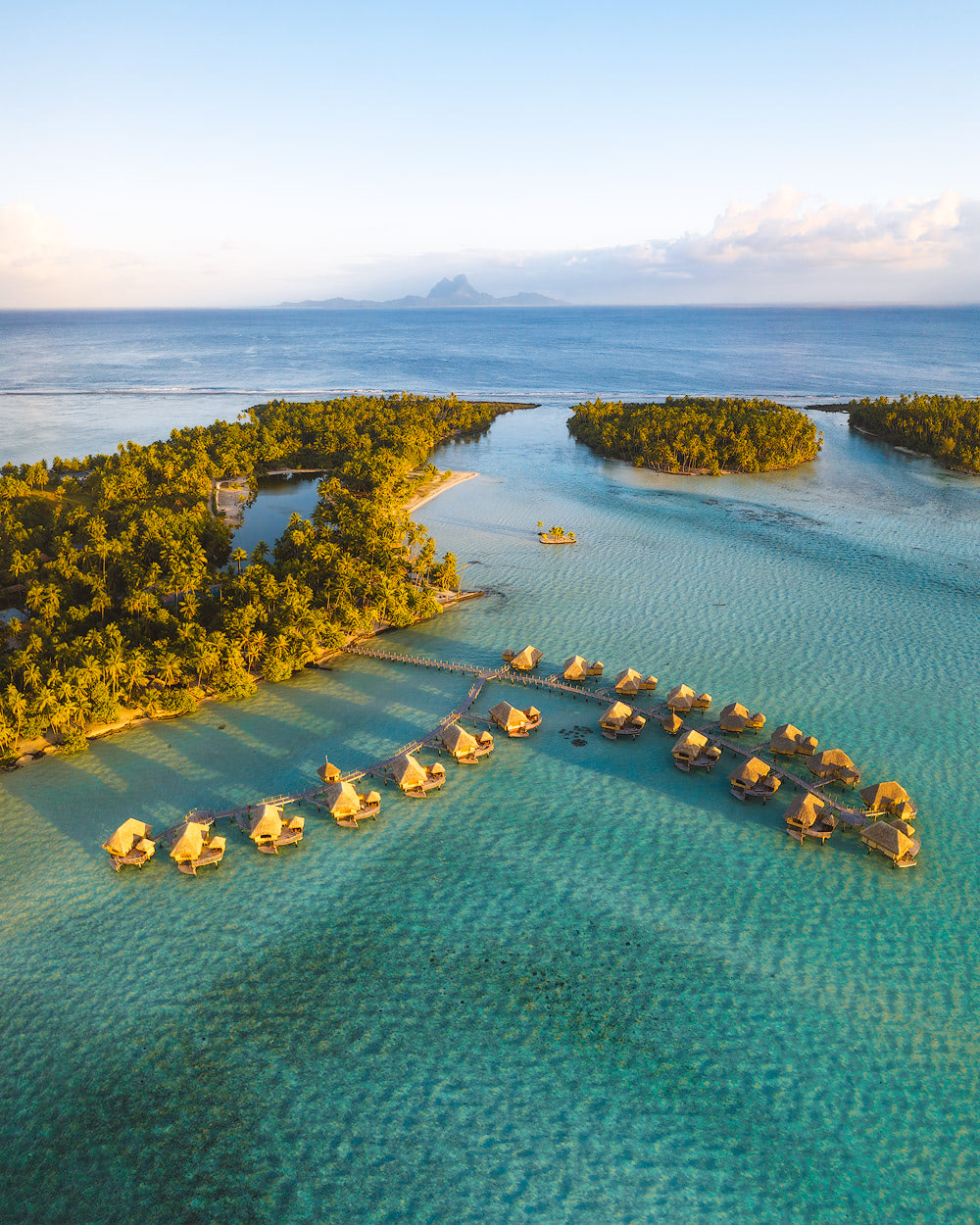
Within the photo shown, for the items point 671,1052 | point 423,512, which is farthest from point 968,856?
point 423,512

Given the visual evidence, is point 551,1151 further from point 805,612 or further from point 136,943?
point 805,612

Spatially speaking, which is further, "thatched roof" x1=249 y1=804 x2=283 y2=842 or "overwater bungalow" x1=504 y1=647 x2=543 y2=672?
"overwater bungalow" x1=504 y1=647 x2=543 y2=672

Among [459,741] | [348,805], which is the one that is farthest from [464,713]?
[348,805]

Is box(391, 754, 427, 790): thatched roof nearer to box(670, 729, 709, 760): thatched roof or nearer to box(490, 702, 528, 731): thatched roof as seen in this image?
box(490, 702, 528, 731): thatched roof

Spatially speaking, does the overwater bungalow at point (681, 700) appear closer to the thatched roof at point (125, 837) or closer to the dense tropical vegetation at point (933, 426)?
the thatched roof at point (125, 837)

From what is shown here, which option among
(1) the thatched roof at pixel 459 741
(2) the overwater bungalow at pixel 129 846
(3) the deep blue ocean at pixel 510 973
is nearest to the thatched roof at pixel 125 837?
(2) the overwater bungalow at pixel 129 846

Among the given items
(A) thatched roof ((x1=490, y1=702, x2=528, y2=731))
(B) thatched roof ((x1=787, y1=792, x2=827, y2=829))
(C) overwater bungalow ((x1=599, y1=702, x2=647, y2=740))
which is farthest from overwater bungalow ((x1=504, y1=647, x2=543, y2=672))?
(B) thatched roof ((x1=787, y1=792, x2=827, y2=829))

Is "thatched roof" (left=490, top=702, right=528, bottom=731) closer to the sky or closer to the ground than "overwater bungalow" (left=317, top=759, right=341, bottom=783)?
closer to the sky
